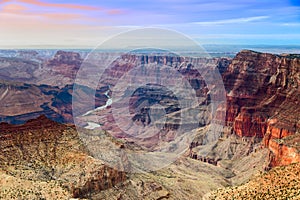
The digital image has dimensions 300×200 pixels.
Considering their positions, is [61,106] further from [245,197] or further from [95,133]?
[245,197]

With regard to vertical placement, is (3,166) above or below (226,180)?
above

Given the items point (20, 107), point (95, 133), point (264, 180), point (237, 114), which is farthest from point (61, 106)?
point (264, 180)

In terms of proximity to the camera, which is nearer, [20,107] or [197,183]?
[197,183]

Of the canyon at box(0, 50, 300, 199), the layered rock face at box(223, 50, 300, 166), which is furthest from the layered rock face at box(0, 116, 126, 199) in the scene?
the layered rock face at box(223, 50, 300, 166)

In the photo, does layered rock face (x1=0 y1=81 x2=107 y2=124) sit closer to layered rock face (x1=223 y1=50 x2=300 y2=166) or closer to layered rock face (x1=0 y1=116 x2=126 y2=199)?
layered rock face (x1=223 y1=50 x2=300 y2=166)

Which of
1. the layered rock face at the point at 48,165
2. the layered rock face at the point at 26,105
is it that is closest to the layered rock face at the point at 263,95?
the layered rock face at the point at 48,165

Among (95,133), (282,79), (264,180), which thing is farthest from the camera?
(282,79)

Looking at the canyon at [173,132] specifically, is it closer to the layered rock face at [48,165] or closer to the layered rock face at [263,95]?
the layered rock face at [48,165]
